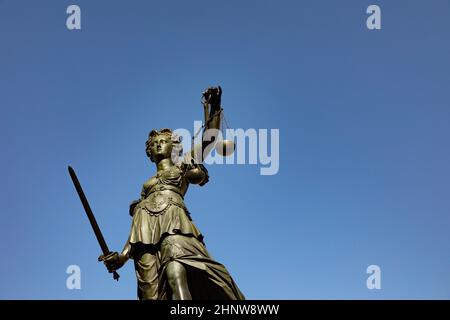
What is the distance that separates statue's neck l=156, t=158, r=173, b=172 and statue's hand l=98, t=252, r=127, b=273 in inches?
78.7

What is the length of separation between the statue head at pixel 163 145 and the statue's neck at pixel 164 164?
0.21 feet

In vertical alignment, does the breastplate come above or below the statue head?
below

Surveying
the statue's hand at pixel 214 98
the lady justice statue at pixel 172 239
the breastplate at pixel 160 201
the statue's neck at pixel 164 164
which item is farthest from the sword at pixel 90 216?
the statue's hand at pixel 214 98

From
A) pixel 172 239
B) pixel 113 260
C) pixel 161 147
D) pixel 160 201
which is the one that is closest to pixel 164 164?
pixel 161 147

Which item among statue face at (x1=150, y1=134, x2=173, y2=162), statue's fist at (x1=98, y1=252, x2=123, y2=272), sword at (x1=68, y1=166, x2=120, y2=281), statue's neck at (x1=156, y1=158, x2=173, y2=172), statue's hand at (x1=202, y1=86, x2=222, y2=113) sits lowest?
statue's fist at (x1=98, y1=252, x2=123, y2=272)

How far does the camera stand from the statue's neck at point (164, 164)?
553 inches

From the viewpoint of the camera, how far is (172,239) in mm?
12562

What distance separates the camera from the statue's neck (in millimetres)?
14055

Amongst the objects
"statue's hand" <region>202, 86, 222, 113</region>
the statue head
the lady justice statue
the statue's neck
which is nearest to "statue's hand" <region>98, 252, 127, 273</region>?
the lady justice statue

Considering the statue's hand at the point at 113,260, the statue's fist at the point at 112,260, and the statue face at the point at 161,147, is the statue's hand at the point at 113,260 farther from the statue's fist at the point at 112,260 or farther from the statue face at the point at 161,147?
the statue face at the point at 161,147

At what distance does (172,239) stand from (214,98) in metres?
2.86

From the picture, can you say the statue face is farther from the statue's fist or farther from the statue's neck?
the statue's fist
